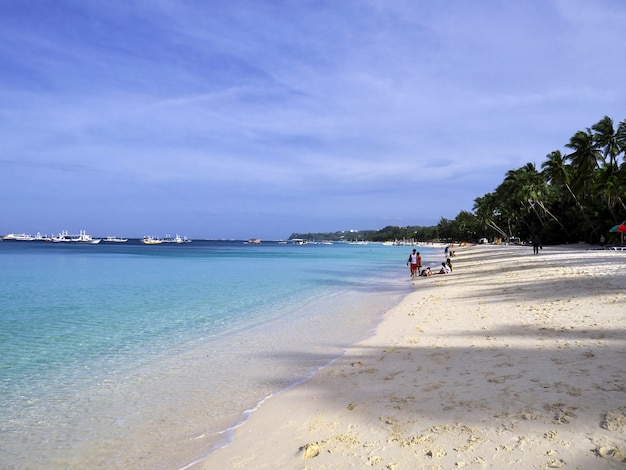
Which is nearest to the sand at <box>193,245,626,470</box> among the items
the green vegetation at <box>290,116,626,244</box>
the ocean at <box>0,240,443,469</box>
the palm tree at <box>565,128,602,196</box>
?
the ocean at <box>0,240,443,469</box>

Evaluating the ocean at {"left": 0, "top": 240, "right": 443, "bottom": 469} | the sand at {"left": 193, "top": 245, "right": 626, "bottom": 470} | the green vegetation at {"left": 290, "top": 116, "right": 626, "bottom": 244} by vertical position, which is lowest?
the ocean at {"left": 0, "top": 240, "right": 443, "bottom": 469}

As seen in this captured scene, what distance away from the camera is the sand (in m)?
3.79

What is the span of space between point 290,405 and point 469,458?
266 centimetres

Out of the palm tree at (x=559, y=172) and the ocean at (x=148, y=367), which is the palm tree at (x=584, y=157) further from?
the ocean at (x=148, y=367)

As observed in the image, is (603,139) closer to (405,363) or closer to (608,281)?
(608,281)

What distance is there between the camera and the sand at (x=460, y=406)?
379cm

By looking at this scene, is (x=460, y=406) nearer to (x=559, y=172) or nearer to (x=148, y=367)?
(x=148, y=367)

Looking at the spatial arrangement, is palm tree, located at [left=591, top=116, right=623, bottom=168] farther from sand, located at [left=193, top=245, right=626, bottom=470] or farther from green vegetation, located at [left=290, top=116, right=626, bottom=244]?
sand, located at [left=193, top=245, right=626, bottom=470]

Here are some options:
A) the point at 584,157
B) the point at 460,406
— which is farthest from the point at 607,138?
the point at 460,406

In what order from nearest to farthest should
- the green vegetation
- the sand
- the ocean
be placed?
the sand < the ocean < the green vegetation

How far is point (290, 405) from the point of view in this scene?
19.0ft

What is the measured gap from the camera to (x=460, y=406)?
486 centimetres

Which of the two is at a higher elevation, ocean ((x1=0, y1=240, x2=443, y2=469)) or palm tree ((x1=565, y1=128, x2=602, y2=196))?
palm tree ((x1=565, y1=128, x2=602, y2=196))

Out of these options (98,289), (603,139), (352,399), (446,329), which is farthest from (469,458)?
(603,139)
